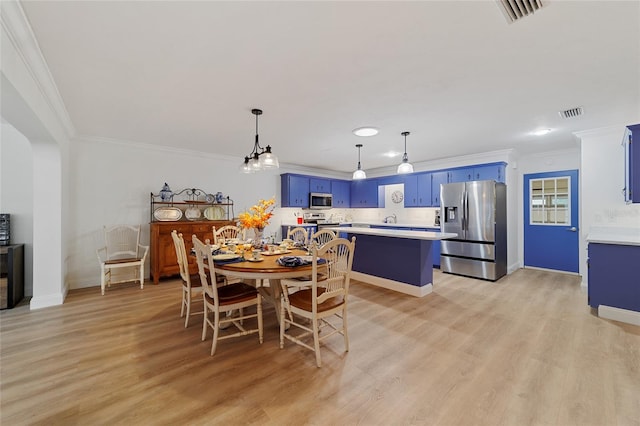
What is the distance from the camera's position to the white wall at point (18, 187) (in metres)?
3.77

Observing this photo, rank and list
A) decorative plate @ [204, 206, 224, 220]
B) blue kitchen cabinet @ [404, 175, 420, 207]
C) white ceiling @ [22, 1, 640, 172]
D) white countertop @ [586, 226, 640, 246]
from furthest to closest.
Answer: blue kitchen cabinet @ [404, 175, 420, 207] < decorative plate @ [204, 206, 224, 220] < white countertop @ [586, 226, 640, 246] < white ceiling @ [22, 1, 640, 172]

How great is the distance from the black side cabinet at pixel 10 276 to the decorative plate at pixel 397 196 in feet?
23.6

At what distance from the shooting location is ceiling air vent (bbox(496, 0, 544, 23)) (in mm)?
1560

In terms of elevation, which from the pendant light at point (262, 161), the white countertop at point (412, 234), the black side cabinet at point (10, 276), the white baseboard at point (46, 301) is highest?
the pendant light at point (262, 161)

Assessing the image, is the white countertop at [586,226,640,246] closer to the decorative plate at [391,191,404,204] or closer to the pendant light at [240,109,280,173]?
the decorative plate at [391,191,404,204]

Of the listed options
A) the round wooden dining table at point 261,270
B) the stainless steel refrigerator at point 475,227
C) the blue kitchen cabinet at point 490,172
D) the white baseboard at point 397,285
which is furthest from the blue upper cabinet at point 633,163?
the round wooden dining table at point 261,270

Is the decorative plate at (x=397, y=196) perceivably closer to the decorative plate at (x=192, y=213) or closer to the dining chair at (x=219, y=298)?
the decorative plate at (x=192, y=213)

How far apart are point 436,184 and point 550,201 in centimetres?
219

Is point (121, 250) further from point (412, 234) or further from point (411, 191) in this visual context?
point (411, 191)

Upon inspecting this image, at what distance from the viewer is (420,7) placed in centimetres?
160

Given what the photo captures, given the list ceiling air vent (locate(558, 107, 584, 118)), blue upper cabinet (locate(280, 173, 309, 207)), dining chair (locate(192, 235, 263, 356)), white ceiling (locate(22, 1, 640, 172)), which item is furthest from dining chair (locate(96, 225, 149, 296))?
ceiling air vent (locate(558, 107, 584, 118))

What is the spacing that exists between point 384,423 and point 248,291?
1.57 m

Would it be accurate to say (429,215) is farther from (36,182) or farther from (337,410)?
(36,182)

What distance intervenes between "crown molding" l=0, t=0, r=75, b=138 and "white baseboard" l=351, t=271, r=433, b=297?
4.57m
